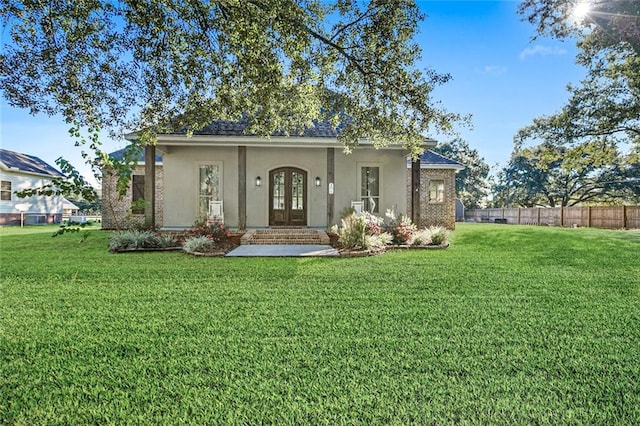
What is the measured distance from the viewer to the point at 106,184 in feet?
50.3

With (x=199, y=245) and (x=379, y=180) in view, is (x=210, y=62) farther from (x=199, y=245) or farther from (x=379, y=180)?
(x=379, y=180)

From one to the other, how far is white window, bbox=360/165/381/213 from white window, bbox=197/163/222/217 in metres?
5.18

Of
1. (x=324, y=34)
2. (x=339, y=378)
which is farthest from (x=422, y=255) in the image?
(x=339, y=378)

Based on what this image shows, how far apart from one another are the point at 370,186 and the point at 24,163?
25.3m

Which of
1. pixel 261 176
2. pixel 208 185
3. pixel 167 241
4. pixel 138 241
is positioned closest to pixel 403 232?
pixel 261 176

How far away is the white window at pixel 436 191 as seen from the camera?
→ 16594 mm

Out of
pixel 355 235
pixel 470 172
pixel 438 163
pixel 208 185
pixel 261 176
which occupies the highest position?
pixel 470 172

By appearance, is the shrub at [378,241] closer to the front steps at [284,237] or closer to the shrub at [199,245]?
the front steps at [284,237]

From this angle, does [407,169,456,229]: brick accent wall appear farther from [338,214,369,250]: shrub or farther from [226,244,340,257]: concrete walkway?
[226,244,340,257]: concrete walkway

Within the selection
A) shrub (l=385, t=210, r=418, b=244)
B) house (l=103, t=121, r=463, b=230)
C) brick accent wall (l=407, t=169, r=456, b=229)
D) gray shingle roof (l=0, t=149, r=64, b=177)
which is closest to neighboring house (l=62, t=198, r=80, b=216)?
gray shingle roof (l=0, t=149, r=64, b=177)

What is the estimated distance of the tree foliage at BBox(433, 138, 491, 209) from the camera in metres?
39.3

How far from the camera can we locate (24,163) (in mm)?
22891

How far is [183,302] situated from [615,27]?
13564 millimetres

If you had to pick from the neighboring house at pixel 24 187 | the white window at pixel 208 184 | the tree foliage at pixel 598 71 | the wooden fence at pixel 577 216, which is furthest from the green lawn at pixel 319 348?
the neighboring house at pixel 24 187
